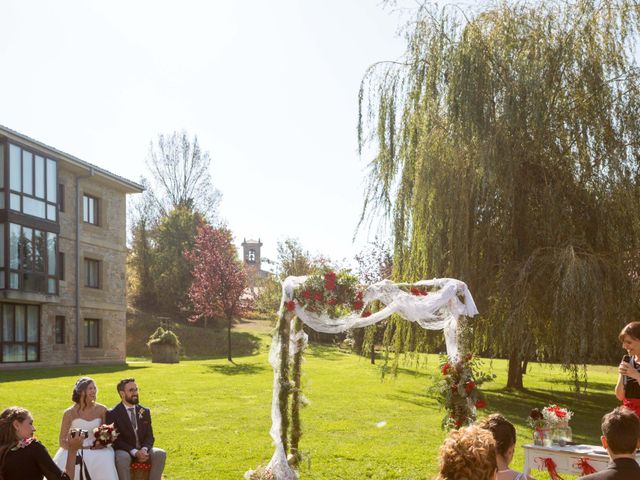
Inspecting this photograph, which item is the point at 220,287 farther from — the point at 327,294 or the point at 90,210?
the point at 327,294

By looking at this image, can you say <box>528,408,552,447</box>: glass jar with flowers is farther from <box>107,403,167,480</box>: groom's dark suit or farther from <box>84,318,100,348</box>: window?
<box>84,318,100,348</box>: window

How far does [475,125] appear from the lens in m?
12.9

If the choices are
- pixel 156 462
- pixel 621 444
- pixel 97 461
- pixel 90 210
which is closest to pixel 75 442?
pixel 97 461

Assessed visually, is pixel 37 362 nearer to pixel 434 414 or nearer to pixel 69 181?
A: pixel 69 181

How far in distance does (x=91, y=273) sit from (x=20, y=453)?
23.9 meters

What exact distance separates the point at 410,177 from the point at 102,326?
18400 millimetres

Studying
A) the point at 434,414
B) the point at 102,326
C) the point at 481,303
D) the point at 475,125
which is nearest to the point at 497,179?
the point at 475,125

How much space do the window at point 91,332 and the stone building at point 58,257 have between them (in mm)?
41

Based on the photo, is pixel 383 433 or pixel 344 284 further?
pixel 383 433

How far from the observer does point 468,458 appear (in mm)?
2879

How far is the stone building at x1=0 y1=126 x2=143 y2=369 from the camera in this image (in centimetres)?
2261

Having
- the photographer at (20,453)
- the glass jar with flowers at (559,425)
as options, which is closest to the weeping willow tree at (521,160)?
the glass jar with flowers at (559,425)

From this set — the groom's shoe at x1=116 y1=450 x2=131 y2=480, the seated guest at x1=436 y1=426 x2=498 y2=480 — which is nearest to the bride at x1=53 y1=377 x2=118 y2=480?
the groom's shoe at x1=116 y1=450 x2=131 y2=480

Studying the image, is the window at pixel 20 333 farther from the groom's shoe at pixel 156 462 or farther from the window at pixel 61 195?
the groom's shoe at pixel 156 462
